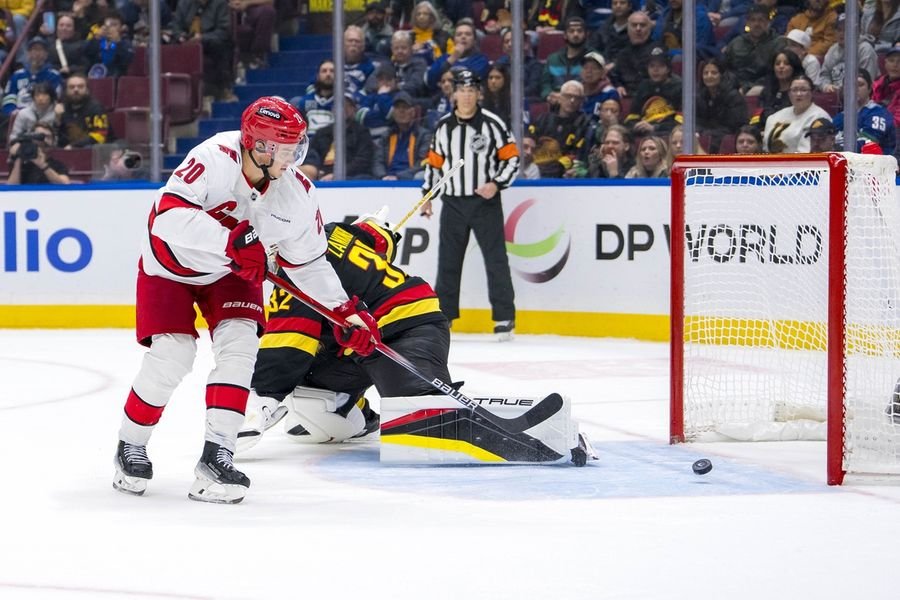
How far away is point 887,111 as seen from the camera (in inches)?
260

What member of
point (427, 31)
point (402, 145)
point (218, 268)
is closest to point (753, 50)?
point (427, 31)

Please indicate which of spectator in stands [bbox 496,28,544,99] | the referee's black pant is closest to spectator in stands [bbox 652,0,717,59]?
spectator in stands [bbox 496,28,544,99]

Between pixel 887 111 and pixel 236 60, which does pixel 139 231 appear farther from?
pixel 887 111

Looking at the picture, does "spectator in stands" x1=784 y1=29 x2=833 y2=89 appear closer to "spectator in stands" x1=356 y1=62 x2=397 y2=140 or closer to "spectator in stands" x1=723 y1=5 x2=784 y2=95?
"spectator in stands" x1=723 y1=5 x2=784 y2=95

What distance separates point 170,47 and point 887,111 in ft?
13.3

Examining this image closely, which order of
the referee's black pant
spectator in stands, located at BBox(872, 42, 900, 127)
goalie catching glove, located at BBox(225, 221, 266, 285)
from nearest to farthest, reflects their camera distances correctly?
goalie catching glove, located at BBox(225, 221, 266, 285)
spectator in stands, located at BBox(872, 42, 900, 127)
the referee's black pant

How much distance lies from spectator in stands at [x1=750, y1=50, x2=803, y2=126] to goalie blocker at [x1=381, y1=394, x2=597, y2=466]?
11.3 feet

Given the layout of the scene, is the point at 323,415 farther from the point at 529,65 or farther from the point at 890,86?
the point at 529,65

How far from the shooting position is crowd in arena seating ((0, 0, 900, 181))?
6.81m

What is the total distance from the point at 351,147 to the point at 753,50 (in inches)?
94.1

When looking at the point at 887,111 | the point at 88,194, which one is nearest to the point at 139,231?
the point at 88,194

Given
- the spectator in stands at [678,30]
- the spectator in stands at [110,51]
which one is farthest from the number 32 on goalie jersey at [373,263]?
the spectator in stands at [110,51]

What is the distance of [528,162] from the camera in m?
7.89

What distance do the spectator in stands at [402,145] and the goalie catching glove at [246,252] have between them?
4.83 meters
